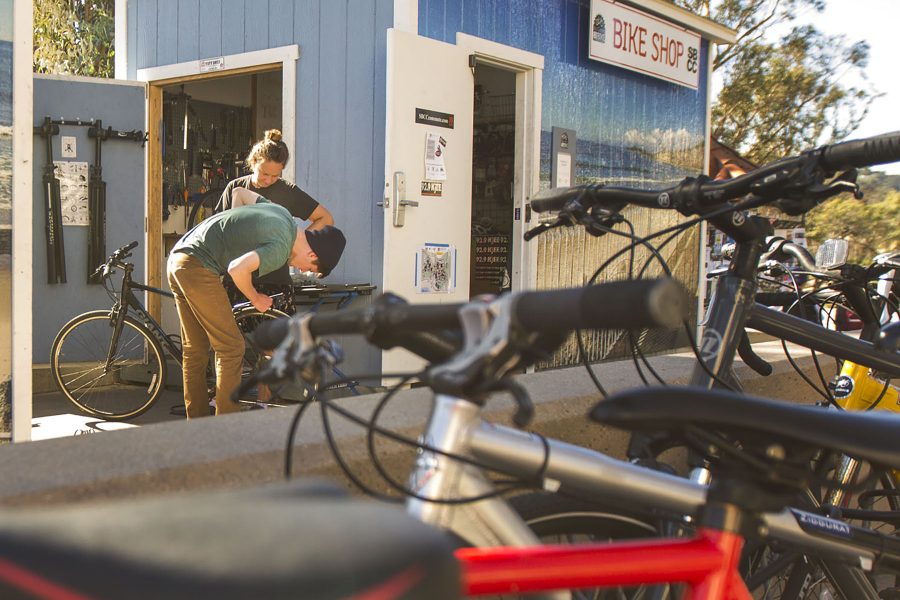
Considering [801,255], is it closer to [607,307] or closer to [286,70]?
[607,307]

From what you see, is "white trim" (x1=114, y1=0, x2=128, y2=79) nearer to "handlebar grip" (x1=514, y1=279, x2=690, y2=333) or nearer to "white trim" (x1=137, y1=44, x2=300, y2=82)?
"white trim" (x1=137, y1=44, x2=300, y2=82)

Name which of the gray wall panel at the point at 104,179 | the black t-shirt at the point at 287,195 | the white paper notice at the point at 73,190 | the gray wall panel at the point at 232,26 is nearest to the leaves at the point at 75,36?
the gray wall panel at the point at 104,179

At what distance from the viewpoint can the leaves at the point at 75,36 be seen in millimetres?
14438

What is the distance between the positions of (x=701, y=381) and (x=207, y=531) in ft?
5.37

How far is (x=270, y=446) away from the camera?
6.10 feet

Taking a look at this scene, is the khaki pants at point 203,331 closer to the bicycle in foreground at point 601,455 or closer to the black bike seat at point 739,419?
the bicycle in foreground at point 601,455

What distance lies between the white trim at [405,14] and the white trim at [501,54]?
0.50m

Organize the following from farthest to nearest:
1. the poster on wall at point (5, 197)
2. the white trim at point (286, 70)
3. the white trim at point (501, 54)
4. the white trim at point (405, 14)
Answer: the white trim at point (286, 70)
the white trim at point (501, 54)
the white trim at point (405, 14)
the poster on wall at point (5, 197)

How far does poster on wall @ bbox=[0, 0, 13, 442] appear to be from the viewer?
4.02 meters

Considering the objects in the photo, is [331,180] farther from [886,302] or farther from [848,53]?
[848,53]

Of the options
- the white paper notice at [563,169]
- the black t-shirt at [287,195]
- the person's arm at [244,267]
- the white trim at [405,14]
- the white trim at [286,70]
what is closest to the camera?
the person's arm at [244,267]

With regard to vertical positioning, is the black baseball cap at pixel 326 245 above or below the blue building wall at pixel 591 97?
below

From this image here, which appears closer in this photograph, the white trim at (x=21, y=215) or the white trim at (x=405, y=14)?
the white trim at (x=21, y=215)

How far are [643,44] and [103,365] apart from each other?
5.80 metres
